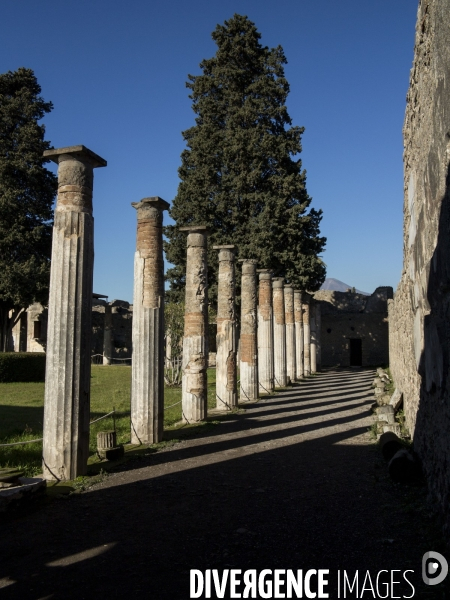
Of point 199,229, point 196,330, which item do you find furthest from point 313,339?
point 199,229

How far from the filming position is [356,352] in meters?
36.6

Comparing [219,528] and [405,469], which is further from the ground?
[405,469]

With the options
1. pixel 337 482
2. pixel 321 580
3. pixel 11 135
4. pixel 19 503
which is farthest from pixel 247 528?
pixel 11 135

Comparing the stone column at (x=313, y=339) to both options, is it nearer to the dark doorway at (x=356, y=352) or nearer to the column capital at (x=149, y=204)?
the dark doorway at (x=356, y=352)

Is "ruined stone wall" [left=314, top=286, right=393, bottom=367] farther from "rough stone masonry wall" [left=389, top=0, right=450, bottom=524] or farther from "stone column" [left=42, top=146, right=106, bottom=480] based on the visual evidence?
"stone column" [left=42, top=146, right=106, bottom=480]

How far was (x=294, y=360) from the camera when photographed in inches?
889

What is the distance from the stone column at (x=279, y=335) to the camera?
19.5 meters

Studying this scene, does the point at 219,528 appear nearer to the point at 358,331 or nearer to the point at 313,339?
the point at 313,339

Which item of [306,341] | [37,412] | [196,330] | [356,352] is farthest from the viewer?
[356,352]

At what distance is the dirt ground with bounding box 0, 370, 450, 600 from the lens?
359cm

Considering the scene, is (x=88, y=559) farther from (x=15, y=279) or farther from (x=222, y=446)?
(x=15, y=279)

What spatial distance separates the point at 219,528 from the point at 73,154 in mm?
4776

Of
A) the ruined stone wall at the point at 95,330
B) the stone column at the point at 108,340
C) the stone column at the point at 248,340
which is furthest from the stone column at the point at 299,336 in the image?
the ruined stone wall at the point at 95,330

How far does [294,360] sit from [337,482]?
16.6 meters
